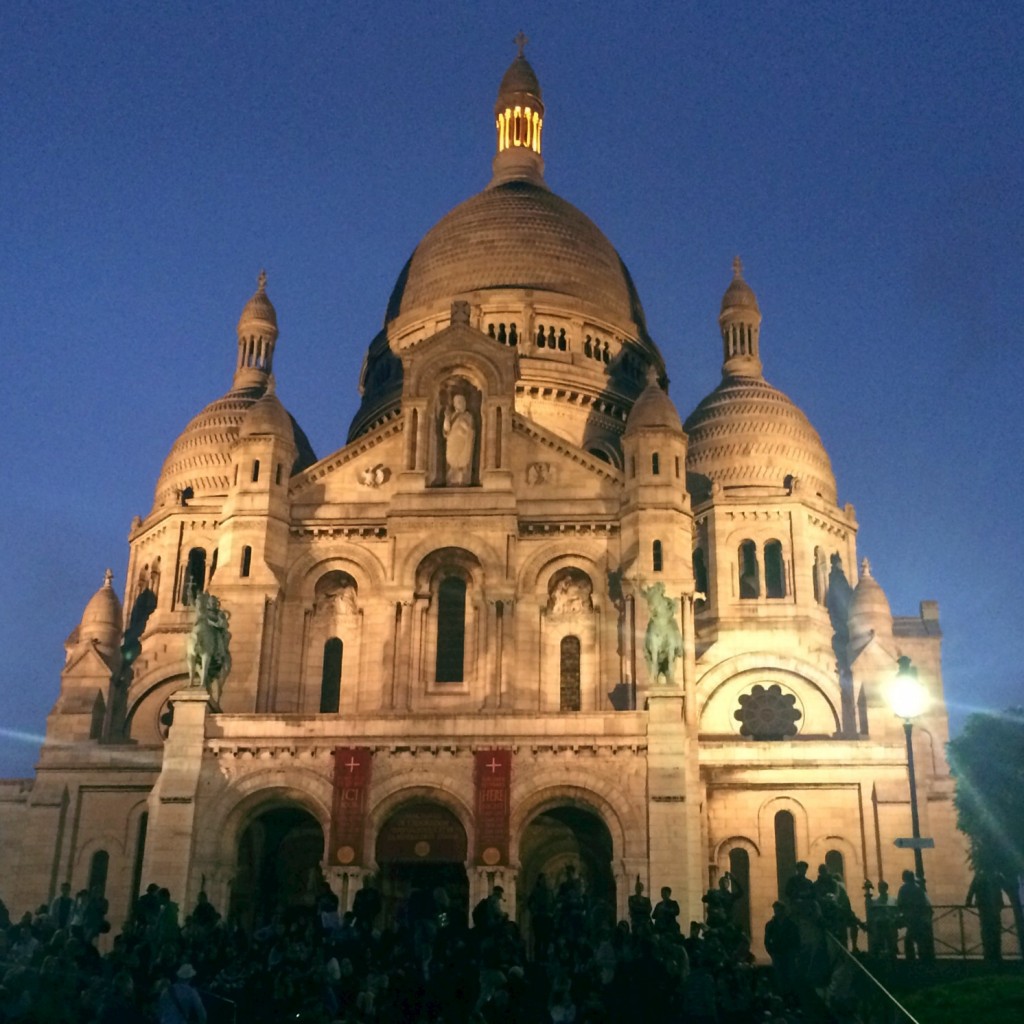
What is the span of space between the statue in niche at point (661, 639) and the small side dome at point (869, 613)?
15.6 m

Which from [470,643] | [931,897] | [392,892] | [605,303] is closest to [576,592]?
[470,643]

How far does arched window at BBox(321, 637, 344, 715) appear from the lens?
49500mm

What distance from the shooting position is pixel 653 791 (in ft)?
140

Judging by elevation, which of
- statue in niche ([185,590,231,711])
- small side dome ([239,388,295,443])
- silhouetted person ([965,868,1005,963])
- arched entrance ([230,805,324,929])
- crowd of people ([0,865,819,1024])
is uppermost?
small side dome ([239,388,295,443])

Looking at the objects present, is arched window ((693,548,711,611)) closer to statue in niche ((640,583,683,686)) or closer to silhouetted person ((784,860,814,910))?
statue in niche ((640,583,683,686))

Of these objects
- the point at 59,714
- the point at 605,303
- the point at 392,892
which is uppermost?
the point at 605,303

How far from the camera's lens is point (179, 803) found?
4378 cm

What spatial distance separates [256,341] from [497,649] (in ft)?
97.1

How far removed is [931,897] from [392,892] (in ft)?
59.2

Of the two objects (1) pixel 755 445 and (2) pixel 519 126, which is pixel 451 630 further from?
(2) pixel 519 126

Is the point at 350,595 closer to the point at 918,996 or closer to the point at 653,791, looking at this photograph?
the point at 653,791

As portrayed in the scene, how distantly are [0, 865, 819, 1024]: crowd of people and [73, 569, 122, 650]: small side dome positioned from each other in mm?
31525

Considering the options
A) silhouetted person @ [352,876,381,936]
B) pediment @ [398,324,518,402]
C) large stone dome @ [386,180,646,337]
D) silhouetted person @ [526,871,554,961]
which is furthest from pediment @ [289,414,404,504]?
silhouetted person @ [352,876,381,936]

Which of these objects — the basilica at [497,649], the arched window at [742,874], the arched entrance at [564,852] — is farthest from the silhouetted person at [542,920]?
the arched window at [742,874]
